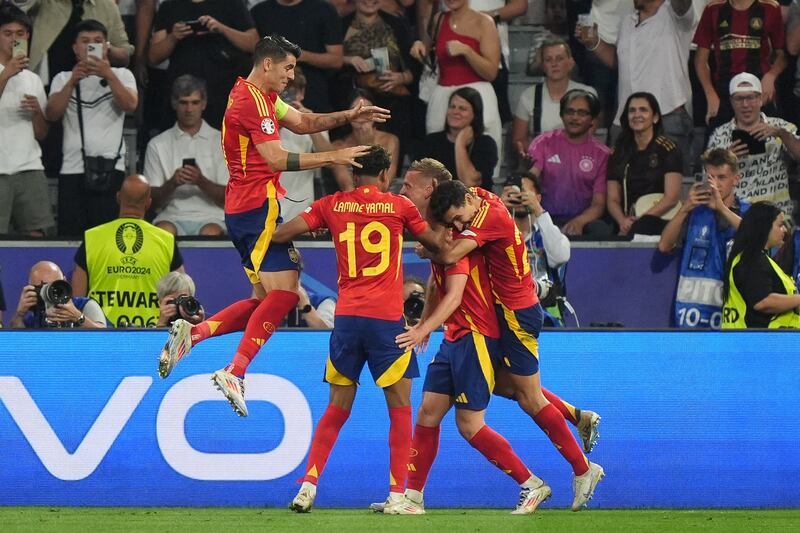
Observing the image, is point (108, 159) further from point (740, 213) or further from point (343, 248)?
point (740, 213)

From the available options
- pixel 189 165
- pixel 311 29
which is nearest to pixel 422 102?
pixel 311 29

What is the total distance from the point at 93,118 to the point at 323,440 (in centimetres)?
504

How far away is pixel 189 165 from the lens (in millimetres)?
12352

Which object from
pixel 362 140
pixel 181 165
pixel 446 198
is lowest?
pixel 181 165

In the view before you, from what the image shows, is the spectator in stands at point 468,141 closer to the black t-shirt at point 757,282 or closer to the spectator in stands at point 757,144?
the spectator in stands at point 757,144

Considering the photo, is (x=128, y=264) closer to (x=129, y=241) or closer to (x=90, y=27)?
(x=129, y=241)

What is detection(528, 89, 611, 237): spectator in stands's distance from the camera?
12.6 m

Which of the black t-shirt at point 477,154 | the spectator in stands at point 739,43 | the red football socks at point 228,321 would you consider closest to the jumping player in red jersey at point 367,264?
the red football socks at point 228,321

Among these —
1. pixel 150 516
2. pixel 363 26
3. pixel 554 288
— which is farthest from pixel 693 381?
pixel 363 26

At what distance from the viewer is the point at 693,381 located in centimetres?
993

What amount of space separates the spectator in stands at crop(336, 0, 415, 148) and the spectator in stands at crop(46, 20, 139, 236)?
6.68ft

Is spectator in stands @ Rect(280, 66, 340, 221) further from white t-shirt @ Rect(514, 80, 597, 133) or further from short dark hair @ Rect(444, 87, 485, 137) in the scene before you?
white t-shirt @ Rect(514, 80, 597, 133)

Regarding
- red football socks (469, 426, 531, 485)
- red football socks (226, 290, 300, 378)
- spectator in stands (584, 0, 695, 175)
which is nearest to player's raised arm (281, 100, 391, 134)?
red football socks (226, 290, 300, 378)

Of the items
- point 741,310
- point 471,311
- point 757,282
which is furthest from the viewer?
point 741,310
